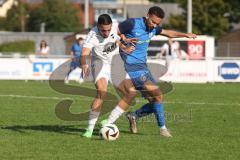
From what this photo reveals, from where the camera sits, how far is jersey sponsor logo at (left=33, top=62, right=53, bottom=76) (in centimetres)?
3237

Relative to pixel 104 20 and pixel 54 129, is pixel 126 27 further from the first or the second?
pixel 54 129

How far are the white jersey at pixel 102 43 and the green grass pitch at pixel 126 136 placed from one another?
133 centimetres

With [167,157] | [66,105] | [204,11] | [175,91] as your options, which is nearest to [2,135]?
[167,157]

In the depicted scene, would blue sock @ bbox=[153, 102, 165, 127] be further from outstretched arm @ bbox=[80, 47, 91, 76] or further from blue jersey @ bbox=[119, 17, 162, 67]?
outstretched arm @ bbox=[80, 47, 91, 76]

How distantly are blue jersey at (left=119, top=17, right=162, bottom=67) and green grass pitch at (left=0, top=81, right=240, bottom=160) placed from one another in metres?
1.25

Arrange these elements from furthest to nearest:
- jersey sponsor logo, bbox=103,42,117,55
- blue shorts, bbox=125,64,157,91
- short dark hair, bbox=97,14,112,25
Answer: blue shorts, bbox=125,64,157,91 < jersey sponsor logo, bbox=103,42,117,55 < short dark hair, bbox=97,14,112,25

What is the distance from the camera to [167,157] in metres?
9.81

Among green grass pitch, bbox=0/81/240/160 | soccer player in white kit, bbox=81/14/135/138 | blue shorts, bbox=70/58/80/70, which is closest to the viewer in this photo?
green grass pitch, bbox=0/81/240/160

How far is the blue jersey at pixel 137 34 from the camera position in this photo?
1196 centimetres

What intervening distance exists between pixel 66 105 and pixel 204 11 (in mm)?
52447

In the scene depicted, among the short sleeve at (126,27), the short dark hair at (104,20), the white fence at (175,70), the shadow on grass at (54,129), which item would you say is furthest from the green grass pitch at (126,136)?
the white fence at (175,70)

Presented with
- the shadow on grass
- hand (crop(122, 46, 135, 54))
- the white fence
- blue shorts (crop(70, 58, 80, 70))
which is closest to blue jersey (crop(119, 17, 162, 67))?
hand (crop(122, 46, 135, 54))

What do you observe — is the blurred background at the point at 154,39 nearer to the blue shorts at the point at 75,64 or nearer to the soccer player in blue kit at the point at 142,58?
the blue shorts at the point at 75,64

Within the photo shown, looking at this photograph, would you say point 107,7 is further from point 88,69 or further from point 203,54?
point 88,69
